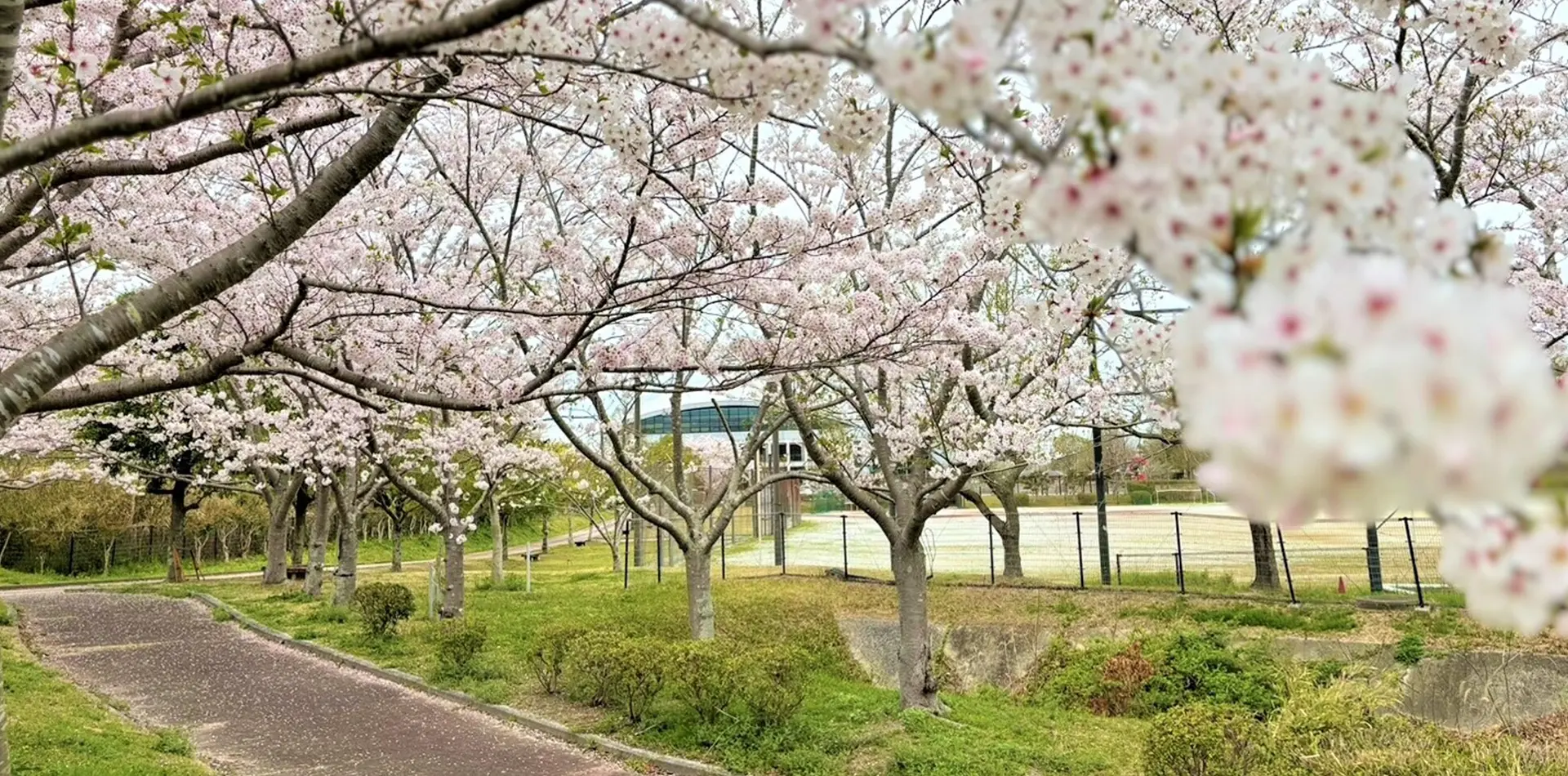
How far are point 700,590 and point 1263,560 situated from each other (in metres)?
7.70

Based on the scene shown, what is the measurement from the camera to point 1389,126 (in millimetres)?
933

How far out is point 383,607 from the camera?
1059 cm

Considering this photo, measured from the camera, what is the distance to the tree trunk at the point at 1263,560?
11.5m

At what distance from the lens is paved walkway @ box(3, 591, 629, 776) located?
6.39 metres

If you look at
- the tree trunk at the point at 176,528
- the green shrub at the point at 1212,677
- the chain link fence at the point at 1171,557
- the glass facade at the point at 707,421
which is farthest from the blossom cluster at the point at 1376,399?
Answer: the tree trunk at the point at 176,528

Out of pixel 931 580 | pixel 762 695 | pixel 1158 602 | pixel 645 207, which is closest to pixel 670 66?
pixel 645 207

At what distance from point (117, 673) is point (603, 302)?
8988 mm

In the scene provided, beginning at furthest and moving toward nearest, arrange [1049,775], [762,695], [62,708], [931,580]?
[931,580]
[62,708]
[762,695]
[1049,775]

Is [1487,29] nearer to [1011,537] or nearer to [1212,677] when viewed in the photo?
[1212,677]

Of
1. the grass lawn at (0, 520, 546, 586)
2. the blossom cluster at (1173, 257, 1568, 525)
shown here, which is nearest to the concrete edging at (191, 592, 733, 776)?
the blossom cluster at (1173, 257, 1568, 525)

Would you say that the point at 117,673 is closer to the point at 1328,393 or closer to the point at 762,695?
the point at 762,695

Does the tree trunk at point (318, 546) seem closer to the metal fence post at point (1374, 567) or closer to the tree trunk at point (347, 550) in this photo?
the tree trunk at point (347, 550)

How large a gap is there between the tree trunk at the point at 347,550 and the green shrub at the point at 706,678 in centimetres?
846

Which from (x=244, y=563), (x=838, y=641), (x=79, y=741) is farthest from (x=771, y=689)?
(x=244, y=563)
